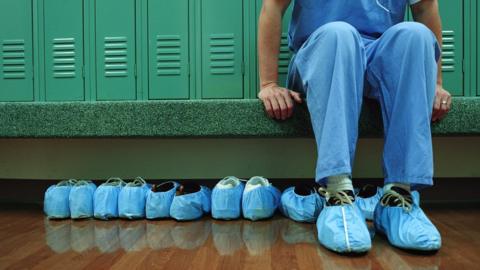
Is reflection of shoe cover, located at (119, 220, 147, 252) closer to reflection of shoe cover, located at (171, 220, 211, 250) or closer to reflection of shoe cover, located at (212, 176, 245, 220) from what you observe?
reflection of shoe cover, located at (171, 220, 211, 250)

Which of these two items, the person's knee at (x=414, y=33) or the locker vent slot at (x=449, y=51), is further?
the locker vent slot at (x=449, y=51)

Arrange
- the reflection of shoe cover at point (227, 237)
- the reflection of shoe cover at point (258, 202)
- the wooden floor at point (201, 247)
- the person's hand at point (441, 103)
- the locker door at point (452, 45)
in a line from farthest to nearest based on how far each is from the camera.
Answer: the locker door at point (452, 45) → the reflection of shoe cover at point (258, 202) → the person's hand at point (441, 103) → the reflection of shoe cover at point (227, 237) → the wooden floor at point (201, 247)

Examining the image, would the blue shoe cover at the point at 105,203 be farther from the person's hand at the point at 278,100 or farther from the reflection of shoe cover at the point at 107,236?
the person's hand at the point at 278,100

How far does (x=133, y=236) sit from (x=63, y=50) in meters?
0.79

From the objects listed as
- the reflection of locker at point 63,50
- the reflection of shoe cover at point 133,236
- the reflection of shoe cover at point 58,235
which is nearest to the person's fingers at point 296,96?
the reflection of shoe cover at point 133,236

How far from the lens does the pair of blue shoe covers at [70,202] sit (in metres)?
1.18

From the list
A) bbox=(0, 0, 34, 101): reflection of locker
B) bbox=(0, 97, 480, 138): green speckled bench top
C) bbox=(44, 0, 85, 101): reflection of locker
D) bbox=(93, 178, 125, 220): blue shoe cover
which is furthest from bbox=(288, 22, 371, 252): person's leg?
bbox=(0, 0, 34, 101): reflection of locker

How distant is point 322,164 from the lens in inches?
31.1

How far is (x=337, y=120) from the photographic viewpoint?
79 centimetres

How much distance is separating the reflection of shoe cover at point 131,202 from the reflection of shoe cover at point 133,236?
28 millimetres

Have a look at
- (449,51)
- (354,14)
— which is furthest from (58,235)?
(449,51)

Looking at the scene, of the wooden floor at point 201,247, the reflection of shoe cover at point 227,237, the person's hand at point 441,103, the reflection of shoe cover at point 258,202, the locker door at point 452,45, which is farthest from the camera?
the locker door at point 452,45

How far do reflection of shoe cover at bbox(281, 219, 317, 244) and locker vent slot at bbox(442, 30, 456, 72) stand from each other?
774 mm

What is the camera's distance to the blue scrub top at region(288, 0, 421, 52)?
1.02 m
